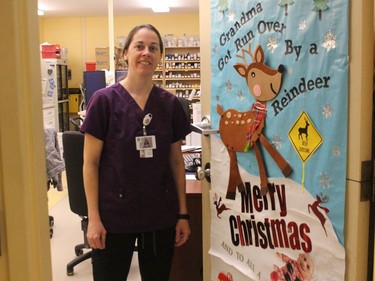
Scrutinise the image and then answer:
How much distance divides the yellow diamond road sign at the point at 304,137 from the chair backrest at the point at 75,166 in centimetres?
129

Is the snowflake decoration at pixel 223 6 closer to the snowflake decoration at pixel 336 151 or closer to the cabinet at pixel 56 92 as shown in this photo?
the snowflake decoration at pixel 336 151

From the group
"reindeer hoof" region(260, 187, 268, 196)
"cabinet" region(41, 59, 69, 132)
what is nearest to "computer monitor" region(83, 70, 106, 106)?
"cabinet" region(41, 59, 69, 132)

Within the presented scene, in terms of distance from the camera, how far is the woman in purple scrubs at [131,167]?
5.03 feet

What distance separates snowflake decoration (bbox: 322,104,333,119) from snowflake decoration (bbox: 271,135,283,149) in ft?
0.71

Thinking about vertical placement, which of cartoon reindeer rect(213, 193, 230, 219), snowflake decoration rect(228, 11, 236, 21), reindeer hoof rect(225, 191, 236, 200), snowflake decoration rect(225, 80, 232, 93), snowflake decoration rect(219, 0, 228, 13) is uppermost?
snowflake decoration rect(219, 0, 228, 13)

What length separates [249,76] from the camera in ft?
5.02

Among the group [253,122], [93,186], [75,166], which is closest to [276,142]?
[253,122]

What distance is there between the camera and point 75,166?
2367 mm

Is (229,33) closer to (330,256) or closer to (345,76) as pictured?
(345,76)

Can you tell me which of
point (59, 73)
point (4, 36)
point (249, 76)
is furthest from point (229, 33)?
point (59, 73)

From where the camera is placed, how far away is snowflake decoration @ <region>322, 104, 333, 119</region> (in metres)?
1.24

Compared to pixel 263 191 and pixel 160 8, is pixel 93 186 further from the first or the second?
pixel 160 8

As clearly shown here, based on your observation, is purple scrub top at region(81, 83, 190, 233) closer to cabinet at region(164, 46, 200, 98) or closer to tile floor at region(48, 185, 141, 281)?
tile floor at region(48, 185, 141, 281)

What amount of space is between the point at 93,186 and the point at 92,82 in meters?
2.90
